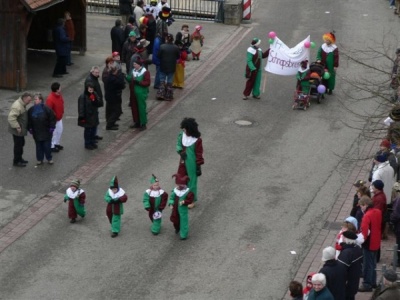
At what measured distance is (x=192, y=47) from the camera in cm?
2753

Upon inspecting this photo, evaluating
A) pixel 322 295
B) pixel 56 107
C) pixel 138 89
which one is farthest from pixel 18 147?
pixel 322 295

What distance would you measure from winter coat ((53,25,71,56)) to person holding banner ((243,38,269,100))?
4.82 m

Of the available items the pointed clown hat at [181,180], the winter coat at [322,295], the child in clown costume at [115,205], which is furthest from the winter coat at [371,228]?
the child in clown costume at [115,205]

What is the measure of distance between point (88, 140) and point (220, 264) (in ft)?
19.2

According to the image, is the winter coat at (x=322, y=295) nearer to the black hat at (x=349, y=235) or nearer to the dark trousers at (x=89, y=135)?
the black hat at (x=349, y=235)

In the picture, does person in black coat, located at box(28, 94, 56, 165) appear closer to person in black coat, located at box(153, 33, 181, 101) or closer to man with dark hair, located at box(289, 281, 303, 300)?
person in black coat, located at box(153, 33, 181, 101)

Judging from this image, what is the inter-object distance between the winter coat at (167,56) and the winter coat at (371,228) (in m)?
9.52

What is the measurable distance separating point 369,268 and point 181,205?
3.25m

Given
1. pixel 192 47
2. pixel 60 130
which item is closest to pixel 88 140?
pixel 60 130

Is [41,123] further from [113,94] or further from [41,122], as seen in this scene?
[113,94]

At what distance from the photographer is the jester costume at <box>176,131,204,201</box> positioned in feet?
58.1

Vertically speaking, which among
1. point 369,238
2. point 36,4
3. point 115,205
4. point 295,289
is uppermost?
point 36,4

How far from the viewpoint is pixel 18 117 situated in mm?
19344

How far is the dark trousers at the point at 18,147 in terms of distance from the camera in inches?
770
